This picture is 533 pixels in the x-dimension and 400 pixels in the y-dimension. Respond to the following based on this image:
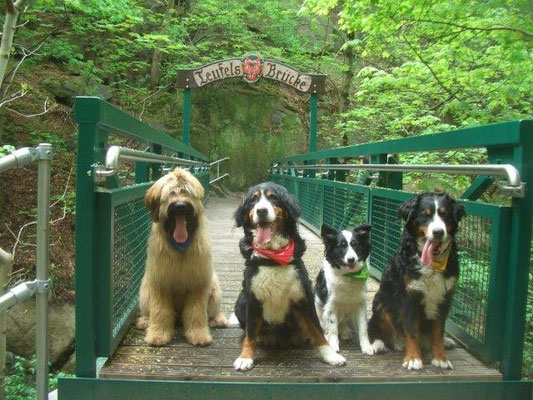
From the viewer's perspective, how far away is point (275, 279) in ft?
9.89

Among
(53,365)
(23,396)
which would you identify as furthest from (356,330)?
(53,365)

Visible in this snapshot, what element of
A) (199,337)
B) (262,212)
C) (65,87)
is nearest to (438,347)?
(262,212)

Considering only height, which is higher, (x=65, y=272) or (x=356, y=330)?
(x=356, y=330)

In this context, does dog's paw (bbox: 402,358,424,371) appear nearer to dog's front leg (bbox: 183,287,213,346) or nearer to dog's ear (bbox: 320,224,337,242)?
dog's ear (bbox: 320,224,337,242)

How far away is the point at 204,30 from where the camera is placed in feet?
60.8

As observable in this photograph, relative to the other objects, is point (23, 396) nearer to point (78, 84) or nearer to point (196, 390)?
point (196, 390)

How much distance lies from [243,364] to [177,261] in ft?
2.62

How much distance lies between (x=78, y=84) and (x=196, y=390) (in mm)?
12433

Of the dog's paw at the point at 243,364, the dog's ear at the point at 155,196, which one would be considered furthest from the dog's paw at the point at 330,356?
the dog's ear at the point at 155,196

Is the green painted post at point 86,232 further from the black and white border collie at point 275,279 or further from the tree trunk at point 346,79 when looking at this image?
the tree trunk at point 346,79

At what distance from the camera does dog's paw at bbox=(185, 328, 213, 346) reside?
3.25 m

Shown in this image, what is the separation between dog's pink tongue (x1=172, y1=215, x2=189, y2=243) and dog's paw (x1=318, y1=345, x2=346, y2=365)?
43.1 inches

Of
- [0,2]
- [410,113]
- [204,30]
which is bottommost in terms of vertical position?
[410,113]

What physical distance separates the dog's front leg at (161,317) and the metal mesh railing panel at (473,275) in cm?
189
